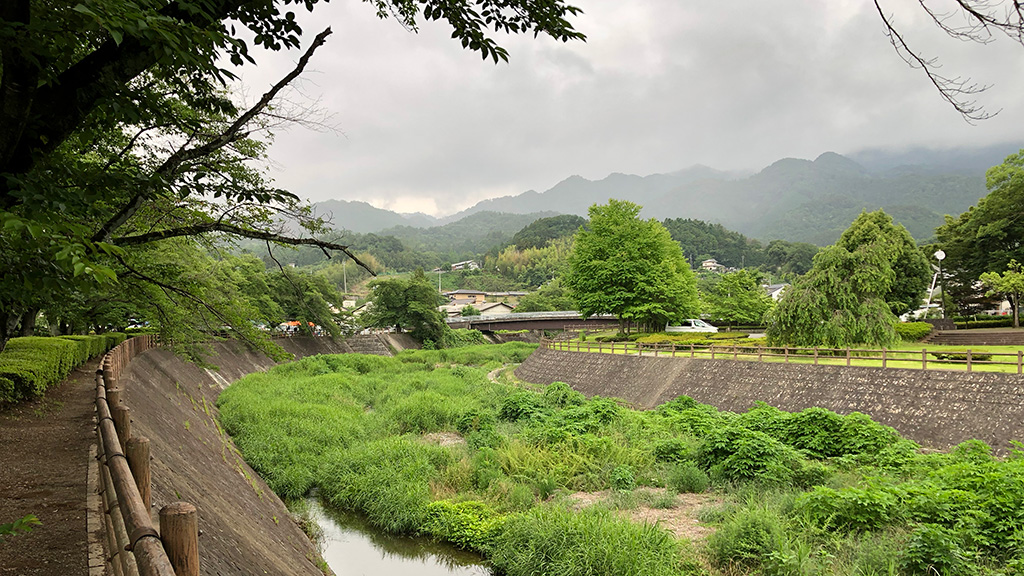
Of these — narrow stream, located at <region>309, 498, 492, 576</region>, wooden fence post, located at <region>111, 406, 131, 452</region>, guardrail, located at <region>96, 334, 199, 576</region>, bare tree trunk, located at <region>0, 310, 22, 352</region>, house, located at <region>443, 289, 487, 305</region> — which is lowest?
narrow stream, located at <region>309, 498, 492, 576</region>

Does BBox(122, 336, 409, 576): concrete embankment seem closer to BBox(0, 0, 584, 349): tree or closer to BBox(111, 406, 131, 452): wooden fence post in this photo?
BBox(111, 406, 131, 452): wooden fence post

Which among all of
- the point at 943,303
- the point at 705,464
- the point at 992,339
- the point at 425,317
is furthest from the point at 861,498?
the point at 425,317

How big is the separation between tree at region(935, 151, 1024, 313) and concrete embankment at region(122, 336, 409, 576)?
154ft

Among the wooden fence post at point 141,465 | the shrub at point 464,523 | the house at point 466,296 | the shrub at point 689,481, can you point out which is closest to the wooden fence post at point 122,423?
the wooden fence post at point 141,465

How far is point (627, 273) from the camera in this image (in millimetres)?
39875

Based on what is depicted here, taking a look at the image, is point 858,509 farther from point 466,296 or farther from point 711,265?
point 711,265

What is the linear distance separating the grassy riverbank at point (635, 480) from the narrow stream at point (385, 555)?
0.29 meters

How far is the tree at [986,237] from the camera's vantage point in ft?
129

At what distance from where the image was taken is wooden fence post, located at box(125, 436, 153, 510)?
3.67m

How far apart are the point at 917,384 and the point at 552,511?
1299 centimetres

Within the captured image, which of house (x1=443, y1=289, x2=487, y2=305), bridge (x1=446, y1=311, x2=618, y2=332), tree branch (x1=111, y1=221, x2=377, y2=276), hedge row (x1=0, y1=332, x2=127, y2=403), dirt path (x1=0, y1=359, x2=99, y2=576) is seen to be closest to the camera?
dirt path (x1=0, y1=359, x2=99, y2=576)

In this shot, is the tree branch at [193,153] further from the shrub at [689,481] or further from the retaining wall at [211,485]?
the shrub at [689,481]

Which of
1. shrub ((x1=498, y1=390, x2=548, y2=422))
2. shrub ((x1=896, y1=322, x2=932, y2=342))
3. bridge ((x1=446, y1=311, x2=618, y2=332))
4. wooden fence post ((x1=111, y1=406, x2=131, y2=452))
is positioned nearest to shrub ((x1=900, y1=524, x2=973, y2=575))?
wooden fence post ((x1=111, y1=406, x2=131, y2=452))

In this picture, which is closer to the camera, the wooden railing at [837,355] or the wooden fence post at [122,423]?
the wooden fence post at [122,423]
